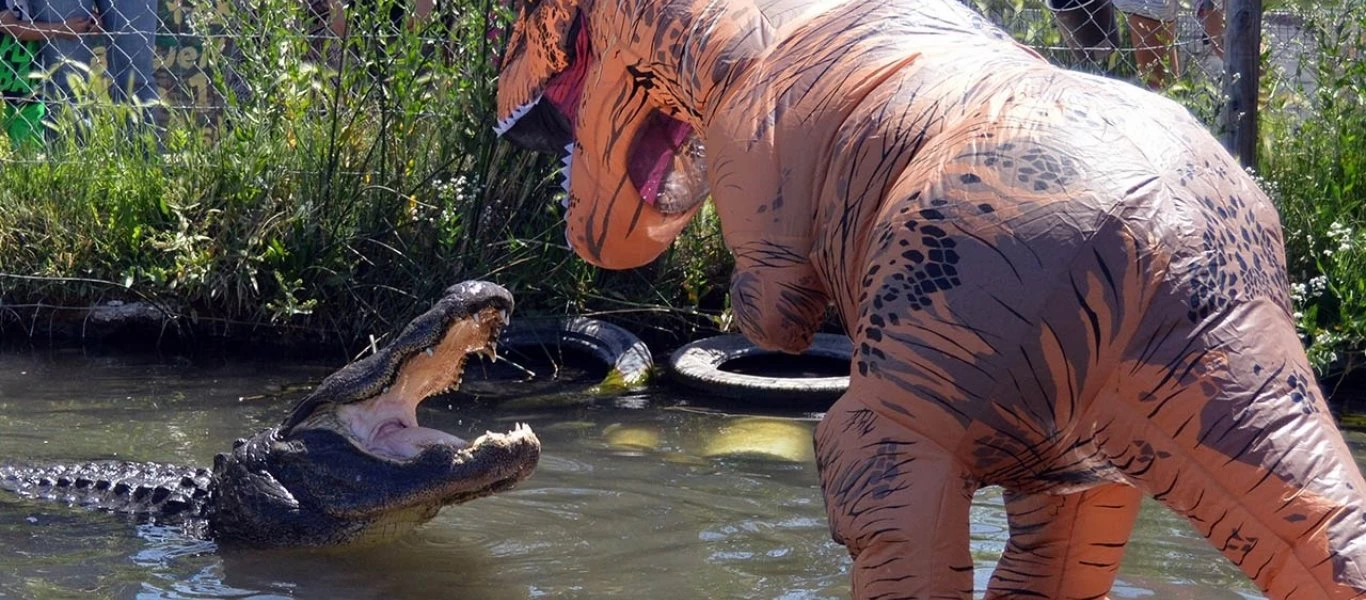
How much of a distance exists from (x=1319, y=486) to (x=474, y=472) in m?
2.48

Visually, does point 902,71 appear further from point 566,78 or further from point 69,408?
point 69,408

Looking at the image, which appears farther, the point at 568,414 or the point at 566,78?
the point at 568,414

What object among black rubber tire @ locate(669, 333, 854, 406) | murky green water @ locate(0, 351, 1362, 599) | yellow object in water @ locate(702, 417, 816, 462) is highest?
black rubber tire @ locate(669, 333, 854, 406)

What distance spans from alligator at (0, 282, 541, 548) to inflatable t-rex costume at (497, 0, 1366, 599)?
6.12 feet

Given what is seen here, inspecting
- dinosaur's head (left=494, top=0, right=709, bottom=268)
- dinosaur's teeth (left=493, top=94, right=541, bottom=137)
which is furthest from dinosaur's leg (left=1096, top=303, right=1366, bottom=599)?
dinosaur's teeth (left=493, top=94, right=541, bottom=137)

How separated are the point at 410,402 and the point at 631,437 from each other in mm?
1017

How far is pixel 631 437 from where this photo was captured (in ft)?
16.6

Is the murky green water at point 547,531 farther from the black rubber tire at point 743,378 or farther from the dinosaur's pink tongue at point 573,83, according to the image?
the dinosaur's pink tongue at point 573,83

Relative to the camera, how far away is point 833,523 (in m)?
1.91

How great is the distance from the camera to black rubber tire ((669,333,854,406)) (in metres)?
5.43

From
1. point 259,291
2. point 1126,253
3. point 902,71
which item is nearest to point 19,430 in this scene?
point 259,291

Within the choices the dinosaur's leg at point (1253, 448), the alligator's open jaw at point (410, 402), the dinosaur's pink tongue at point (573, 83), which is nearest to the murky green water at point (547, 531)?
the alligator's open jaw at point (410, 402)

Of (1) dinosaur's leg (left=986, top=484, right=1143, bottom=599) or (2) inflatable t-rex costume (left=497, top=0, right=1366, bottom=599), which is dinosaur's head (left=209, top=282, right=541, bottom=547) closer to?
(1) dinosaur's leg (left=986, top=484, right=1143, bottom=599)

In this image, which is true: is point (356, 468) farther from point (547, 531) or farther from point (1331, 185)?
point (1331, 185)
